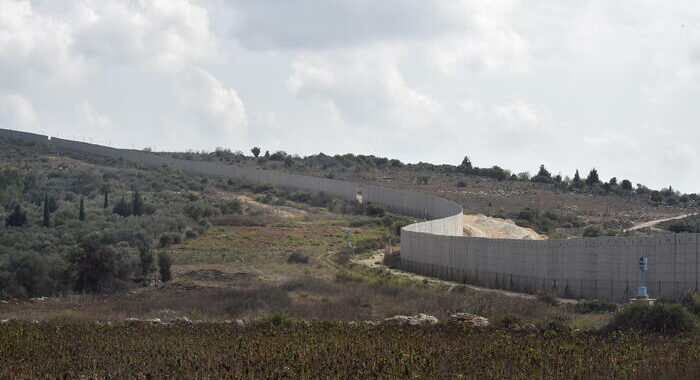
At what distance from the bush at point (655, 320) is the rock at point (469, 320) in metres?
2.95

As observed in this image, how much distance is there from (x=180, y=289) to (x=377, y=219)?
36327mm

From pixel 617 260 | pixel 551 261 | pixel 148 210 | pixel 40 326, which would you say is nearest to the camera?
pixel 40 326

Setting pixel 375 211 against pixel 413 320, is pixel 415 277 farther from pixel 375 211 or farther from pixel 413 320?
pixel 375 211

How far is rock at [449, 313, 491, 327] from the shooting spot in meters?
25.7

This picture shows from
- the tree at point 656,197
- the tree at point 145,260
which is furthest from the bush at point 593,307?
the tree at point 656,197

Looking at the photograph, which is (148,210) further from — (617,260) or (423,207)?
(617,260)

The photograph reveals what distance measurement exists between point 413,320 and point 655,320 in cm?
568

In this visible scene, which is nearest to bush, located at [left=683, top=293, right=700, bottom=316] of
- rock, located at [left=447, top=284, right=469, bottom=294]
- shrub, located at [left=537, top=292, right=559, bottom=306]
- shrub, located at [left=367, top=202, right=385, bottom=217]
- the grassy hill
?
the grassy hill

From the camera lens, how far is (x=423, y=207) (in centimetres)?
7944

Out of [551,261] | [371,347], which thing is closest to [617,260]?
[551,261]

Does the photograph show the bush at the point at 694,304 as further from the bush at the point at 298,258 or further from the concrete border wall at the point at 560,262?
the bush at the point at 298,258

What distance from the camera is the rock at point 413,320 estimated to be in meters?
25.9

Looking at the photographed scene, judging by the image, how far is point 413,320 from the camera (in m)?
26.4

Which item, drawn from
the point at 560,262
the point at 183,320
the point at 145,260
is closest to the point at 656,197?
the point at 145,260
